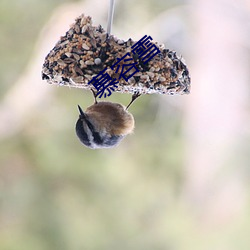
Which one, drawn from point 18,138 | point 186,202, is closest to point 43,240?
point 18,138

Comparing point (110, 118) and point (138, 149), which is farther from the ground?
point (138, 149)
